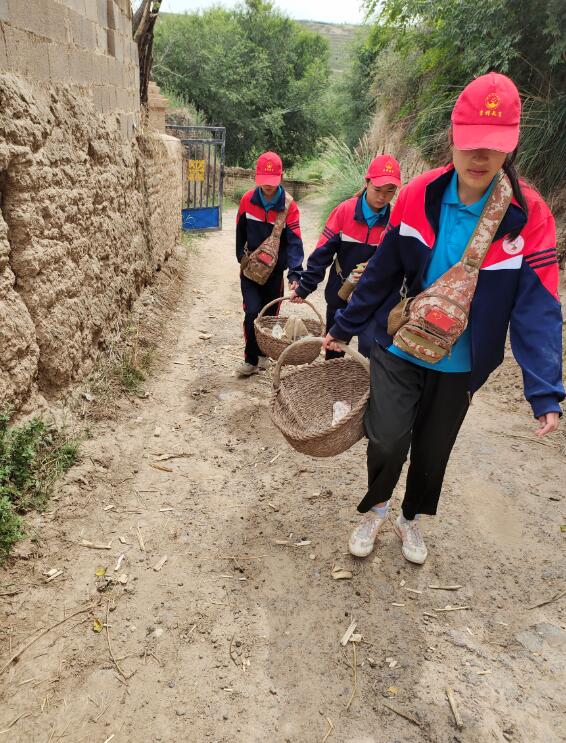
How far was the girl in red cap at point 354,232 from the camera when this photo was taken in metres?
3.62

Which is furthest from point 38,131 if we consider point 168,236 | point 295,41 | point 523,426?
point 295,41

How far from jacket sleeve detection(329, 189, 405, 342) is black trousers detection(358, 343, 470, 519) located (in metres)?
0.17

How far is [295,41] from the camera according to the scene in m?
27.1

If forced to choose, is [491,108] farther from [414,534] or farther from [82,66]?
[82,66]

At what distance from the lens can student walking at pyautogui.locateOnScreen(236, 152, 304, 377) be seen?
13.9 ft

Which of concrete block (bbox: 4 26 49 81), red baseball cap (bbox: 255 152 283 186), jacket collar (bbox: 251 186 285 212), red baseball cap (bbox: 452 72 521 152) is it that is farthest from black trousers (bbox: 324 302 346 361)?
concrete block (bbox: 4 26 49 81)

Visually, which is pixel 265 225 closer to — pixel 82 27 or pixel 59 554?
pixel 82 27

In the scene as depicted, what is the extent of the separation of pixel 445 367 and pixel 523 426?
251 cm

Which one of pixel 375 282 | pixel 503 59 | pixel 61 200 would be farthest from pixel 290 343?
pixel 503 59

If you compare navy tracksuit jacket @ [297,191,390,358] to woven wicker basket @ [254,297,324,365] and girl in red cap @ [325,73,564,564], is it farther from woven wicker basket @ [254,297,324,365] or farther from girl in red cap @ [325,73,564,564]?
girl in red cap @ [325,73,564,564]

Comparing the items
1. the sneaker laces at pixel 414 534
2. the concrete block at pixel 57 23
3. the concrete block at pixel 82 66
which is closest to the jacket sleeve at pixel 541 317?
the sneaker laces at pixel 414 534

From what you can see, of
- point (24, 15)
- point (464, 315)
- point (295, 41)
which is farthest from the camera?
point (295, 41)

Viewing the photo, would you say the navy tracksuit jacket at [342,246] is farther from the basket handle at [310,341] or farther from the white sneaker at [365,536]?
the white sneaker at [365,536]

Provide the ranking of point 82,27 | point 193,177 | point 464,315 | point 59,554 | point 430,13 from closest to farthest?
point 464,315 < point 59,554 < point 82,27 < point 430,13 < point 193,177
